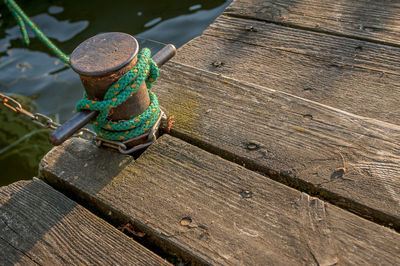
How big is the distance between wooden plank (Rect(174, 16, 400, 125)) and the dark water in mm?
1604

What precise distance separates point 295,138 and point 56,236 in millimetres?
946

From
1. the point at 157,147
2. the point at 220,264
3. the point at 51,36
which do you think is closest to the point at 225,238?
the point at 220,264

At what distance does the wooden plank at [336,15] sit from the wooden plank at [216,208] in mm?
1064

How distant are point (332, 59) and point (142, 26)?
254 centimetres

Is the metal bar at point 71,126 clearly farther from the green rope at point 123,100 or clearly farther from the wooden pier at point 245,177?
the wooden pier at point 245,177

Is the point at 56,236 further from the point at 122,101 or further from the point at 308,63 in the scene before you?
the point at 308,63

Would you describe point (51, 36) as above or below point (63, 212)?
below

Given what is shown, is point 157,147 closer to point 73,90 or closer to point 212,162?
point 212,162

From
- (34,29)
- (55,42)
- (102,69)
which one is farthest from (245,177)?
(55,42)

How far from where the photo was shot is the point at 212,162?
53.7 inches

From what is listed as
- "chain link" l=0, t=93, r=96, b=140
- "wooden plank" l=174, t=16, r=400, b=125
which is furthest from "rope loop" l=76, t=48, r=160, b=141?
"wooden plank" l=174, t=16, r=400, b=125

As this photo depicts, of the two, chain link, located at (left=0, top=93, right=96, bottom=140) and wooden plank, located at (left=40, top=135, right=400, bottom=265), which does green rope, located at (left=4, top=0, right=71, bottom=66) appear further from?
wooden plank, located at (left=40, top=135, right=400, bottom=265)

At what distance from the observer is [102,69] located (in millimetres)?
1201

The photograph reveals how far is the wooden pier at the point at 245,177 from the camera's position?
3.72 ft
